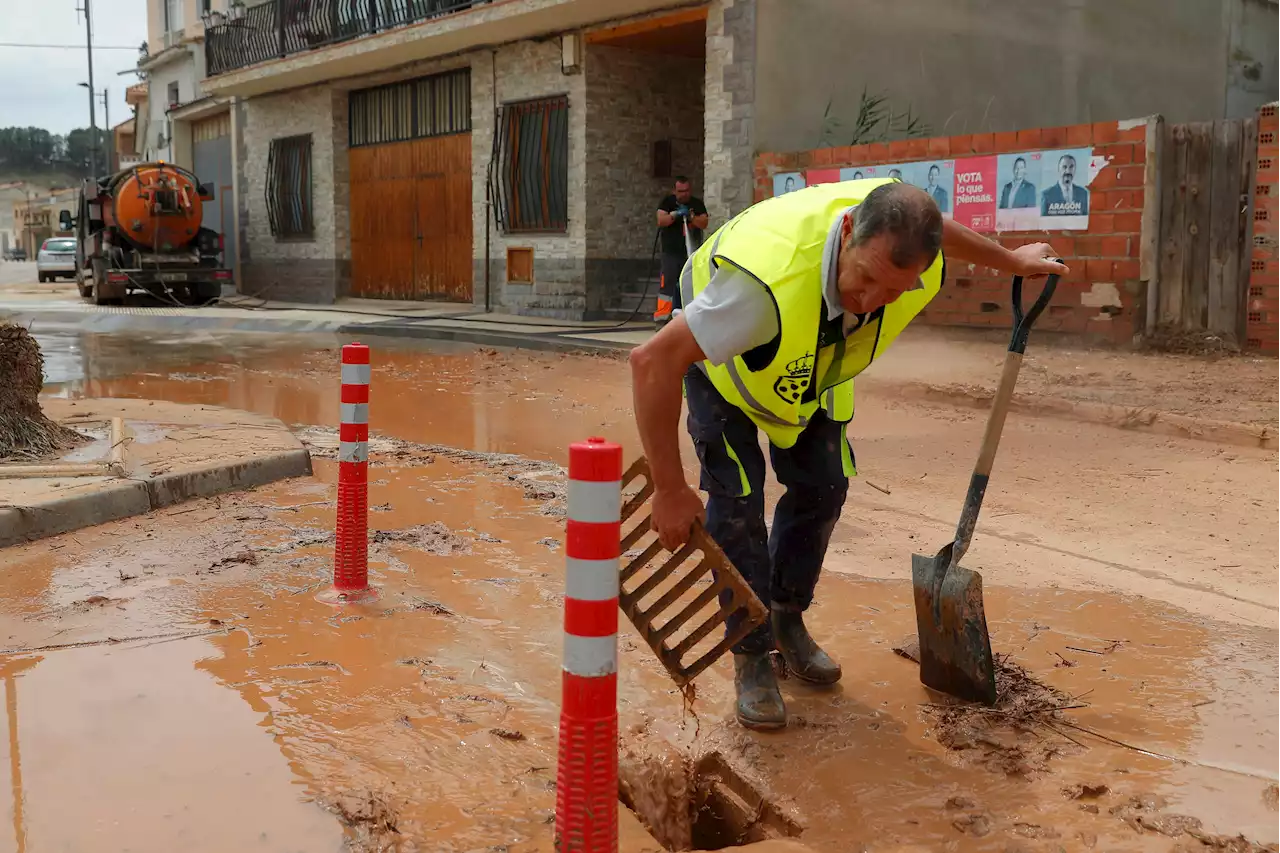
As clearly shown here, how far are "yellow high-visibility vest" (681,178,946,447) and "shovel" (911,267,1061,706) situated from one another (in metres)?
0.47

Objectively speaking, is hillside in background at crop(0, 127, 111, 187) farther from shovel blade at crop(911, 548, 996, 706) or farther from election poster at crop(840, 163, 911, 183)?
shovel blade at crop(911, 548, 996, 706)

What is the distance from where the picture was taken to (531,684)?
331cm

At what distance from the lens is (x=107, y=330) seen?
16359 millimetres

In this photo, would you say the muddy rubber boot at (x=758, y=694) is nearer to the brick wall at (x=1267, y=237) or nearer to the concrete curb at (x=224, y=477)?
the concrete curb at (x=224, y=477)

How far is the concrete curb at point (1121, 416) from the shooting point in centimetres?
679

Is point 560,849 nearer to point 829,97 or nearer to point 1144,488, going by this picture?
point 1144,488

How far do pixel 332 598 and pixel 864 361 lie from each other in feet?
6.61

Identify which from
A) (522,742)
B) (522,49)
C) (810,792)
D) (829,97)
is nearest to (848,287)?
(810,792)

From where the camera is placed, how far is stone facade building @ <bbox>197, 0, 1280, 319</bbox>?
45.9ft

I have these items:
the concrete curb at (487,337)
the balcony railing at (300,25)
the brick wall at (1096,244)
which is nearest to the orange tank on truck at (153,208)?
the balcony railing at (300,25)

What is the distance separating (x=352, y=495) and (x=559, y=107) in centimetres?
1301

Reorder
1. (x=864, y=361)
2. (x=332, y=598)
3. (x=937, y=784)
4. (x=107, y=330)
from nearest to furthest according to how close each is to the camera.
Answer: (x=937, y=784), (x=864, y=361), (x=332, y=598), (x=107, y=330)

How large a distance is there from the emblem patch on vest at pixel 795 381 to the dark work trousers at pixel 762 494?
266 millimetres

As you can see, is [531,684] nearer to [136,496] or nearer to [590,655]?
[590,655]
